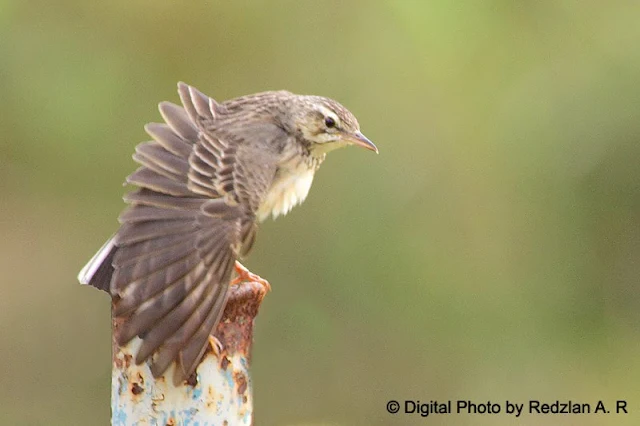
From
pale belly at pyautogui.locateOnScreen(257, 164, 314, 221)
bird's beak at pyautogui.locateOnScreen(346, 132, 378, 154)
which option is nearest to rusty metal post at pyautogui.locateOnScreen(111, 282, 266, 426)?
pale belly at pyautogui.locateOnScreen(257, 164, 314, 221)

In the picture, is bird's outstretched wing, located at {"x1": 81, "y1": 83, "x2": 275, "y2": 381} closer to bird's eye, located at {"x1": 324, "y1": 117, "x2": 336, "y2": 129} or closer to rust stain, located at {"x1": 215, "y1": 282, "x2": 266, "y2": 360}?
rust stain, located at {"x1": 215, "y1": 282, "x2": 266, "y2": 360}

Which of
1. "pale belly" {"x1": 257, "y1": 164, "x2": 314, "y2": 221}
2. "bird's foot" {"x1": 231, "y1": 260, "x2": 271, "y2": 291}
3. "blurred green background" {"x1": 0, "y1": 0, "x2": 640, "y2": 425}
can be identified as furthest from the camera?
"blurred green background" {"x1": 0, "y1": 0, "x2": 640, "y2": 425}

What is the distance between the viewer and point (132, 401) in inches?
152

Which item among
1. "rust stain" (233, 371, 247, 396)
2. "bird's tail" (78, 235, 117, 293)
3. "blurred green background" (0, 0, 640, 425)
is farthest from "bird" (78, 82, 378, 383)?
"blurred green background" (0, 0, 640, 425)

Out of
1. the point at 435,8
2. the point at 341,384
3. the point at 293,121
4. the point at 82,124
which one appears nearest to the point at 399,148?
the point at 435,8

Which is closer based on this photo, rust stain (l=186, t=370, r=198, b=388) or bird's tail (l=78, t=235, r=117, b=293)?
rust stain (l=186, t=370, r=198, b=388)

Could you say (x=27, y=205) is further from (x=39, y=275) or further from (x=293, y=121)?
(x=293, y=121)

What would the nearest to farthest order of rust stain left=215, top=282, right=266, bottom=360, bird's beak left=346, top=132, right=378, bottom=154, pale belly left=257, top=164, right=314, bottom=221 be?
rust stain left=215, top=282, right=266, bottom=360, pale belly left=257, top=164, right=314, bottom=221, bird's beak left=346, top=132, right=378, bottom=154

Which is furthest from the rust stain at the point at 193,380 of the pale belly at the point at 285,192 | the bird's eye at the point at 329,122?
the bird's eye at the point at 329,122

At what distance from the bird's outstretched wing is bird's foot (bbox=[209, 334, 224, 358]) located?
0.08 m

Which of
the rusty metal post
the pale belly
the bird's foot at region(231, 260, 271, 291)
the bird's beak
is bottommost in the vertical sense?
the rusty metal post

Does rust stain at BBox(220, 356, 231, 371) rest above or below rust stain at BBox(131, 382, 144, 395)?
above

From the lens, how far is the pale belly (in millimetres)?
5152

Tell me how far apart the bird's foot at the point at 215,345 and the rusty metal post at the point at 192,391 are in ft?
0.04
